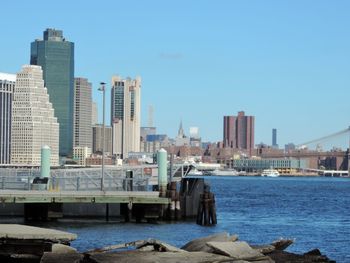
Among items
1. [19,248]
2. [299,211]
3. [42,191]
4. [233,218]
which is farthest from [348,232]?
[19,248]

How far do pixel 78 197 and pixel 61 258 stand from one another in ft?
96.6

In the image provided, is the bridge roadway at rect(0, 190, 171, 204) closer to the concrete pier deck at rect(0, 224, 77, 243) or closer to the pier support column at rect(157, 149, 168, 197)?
the pier support column at rect(157, 149, 168, 197)

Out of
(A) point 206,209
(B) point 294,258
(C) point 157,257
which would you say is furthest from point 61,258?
(A) point 206,209

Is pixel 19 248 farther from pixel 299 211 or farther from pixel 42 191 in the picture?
pixel 299 211

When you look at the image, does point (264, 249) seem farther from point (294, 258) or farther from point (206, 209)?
point (206, 209)

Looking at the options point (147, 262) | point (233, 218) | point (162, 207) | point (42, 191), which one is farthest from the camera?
point (233, 218)

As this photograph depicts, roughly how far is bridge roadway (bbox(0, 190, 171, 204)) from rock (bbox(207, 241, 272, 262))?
2914cm

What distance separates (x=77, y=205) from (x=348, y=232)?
55.2 feet

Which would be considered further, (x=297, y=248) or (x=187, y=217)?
(x=187, y=217)

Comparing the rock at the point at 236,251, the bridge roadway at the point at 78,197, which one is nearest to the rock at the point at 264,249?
the rock at the point at 236,251

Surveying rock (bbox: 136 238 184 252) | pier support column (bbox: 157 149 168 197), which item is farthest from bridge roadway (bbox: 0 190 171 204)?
rock (bbox: 136 238 184 252)

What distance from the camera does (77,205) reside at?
191ft

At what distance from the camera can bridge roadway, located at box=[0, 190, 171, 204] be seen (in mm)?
52466

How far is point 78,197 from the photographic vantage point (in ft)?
176
